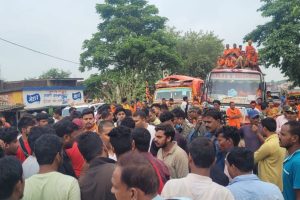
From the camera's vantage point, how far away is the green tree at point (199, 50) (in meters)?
42.7

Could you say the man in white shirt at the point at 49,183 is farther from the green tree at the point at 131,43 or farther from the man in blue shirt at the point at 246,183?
the green tree at the point at 131,43

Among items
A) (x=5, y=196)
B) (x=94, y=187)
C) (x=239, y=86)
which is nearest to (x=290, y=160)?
(x=94, y=187)

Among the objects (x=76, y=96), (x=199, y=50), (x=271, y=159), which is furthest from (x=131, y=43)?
(x=271, y=159)

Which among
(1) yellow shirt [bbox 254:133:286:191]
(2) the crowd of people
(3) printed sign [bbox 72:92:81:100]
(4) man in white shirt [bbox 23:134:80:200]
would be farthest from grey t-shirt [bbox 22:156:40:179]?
(3) printed sign [bbox 72:92:81:100]

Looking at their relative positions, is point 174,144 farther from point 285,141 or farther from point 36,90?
point 36,90

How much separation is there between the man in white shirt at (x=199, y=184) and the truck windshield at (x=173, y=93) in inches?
627

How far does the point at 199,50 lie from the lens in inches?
1857

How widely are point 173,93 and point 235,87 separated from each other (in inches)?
187

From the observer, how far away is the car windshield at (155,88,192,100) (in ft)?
64.1

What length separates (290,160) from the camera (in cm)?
406

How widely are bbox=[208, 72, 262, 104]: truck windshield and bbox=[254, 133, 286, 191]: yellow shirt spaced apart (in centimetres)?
992

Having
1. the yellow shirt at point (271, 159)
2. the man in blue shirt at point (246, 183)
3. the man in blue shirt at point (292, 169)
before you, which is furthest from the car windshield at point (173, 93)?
the man in blue shirt at point (246, 183)

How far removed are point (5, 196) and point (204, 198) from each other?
4.75ft

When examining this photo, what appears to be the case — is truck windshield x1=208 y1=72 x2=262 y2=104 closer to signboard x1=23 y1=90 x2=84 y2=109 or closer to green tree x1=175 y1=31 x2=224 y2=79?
signboard x1=23 y1=90 x2=84 y2=109
